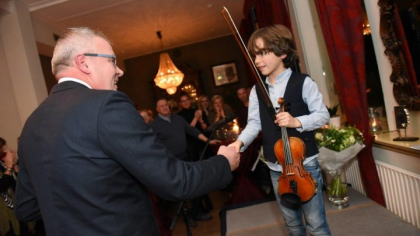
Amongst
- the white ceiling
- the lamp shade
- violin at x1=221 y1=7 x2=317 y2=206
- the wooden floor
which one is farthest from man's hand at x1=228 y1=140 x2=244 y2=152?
the lamp shade

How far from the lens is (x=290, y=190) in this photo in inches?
55.1

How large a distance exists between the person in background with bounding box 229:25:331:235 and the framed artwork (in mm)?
6565

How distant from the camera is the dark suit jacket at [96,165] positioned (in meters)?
0.87

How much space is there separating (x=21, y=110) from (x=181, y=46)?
5079 millimetres

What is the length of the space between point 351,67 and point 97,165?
206 cm

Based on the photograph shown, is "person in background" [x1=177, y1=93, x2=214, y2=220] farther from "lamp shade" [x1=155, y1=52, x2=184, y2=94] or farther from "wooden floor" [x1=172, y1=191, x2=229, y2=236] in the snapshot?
"lamp shade" [x1=155, y1=52, x2=184, y2=94]

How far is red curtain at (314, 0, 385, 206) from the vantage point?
228cm

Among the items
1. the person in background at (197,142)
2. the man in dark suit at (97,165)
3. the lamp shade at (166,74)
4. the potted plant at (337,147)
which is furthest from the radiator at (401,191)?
the lamp shade at (166,74)

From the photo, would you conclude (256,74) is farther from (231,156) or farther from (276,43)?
(231,156)

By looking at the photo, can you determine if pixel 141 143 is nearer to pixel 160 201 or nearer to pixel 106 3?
pixel 160 201

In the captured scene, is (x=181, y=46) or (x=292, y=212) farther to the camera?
(x=181, y=46)

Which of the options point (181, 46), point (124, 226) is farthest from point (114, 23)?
point (124, 226)

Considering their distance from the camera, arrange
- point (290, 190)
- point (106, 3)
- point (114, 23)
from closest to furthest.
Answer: point (290, 190) < point (106, 3) < point (114, 23)

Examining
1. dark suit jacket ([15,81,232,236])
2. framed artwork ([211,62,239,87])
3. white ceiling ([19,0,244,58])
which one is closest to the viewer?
dark suit jacket ([15,81,232,236])
